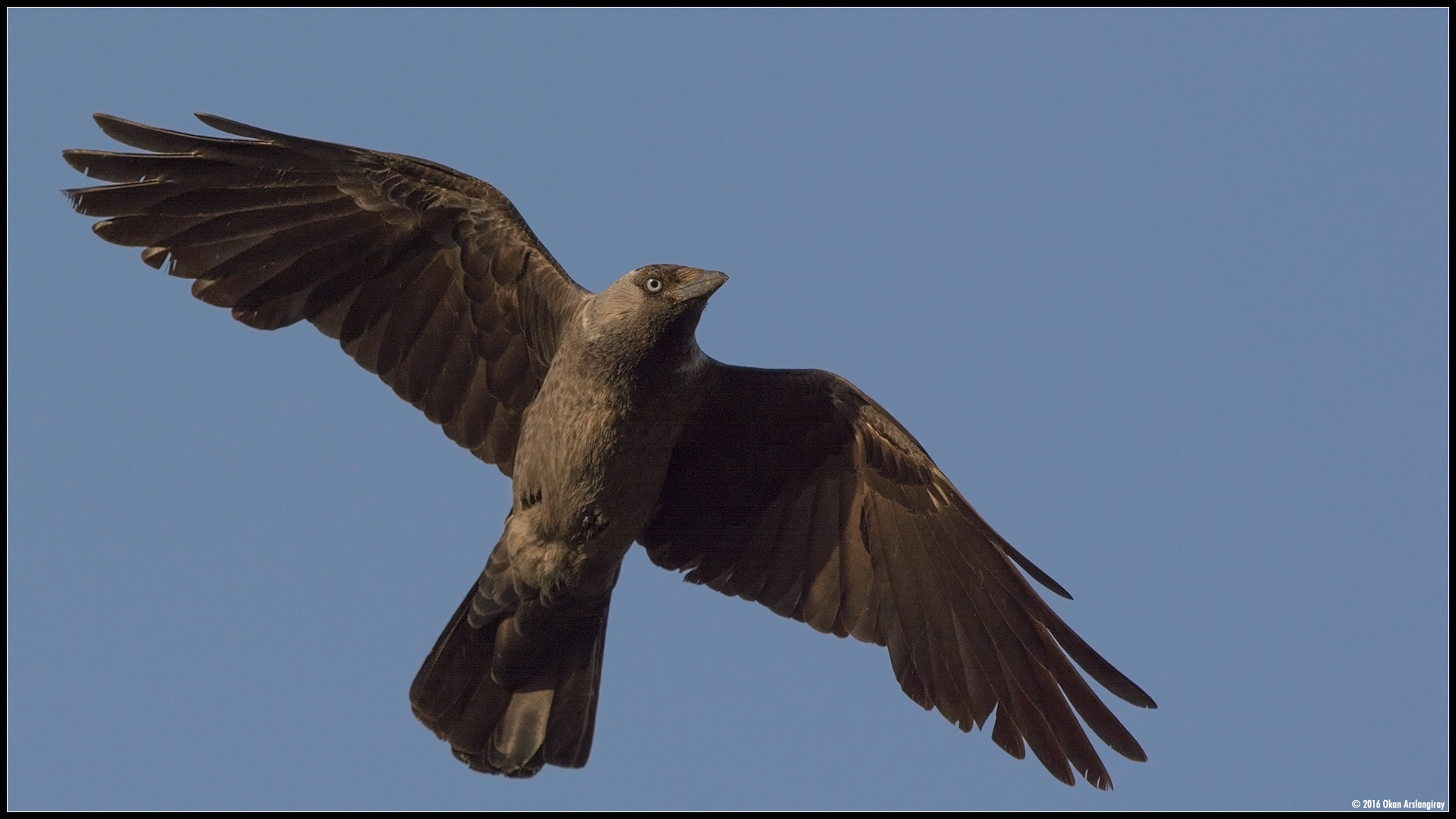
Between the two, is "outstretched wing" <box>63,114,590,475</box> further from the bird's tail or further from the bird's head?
the bird's tail

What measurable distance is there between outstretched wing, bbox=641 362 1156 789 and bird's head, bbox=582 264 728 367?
49 centimetres

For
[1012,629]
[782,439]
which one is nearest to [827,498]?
[782,439]

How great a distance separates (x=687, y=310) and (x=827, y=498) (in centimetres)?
163

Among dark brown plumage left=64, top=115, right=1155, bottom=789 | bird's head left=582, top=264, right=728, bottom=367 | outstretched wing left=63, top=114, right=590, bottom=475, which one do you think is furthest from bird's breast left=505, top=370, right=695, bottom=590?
outstretched wing left=63, top=114, right=590, bottom=475

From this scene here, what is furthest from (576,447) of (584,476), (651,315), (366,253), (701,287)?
(366,253)

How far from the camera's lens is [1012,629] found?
9531mm

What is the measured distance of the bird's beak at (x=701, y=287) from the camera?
8797 mm

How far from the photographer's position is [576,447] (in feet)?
29.0

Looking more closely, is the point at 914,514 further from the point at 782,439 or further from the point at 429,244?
the point at 429,244

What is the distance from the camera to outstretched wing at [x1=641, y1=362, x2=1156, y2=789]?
30.7ft

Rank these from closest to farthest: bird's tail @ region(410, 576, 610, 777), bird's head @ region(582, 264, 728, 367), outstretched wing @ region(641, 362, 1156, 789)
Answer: bird's head @ region(582, 264, 728, 367), outstretched wing @ region(641, 362, 1156, 789), bird's tail @ region(410, 576, 610, 777)

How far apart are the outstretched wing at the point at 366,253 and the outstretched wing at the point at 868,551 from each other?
1103 millimetres

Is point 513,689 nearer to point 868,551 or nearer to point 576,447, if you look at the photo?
point 576,447

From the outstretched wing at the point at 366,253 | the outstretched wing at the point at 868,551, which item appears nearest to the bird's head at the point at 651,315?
the outstretched wing at the point at 366,253
